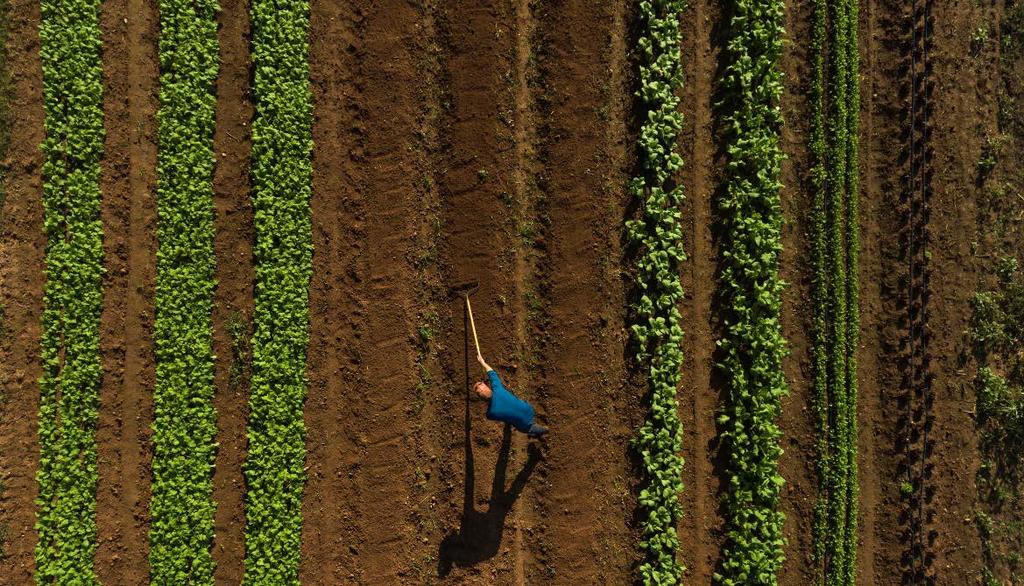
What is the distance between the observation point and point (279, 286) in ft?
30.9

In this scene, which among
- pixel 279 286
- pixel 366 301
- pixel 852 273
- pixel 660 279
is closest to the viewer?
pixel 279 286

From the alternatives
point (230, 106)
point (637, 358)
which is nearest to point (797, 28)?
point (637, 358)

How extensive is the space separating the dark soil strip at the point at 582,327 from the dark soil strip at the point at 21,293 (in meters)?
8.12

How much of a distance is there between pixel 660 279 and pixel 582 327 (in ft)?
5.06

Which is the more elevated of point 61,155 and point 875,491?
point 61,155

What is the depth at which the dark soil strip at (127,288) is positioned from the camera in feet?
29.9

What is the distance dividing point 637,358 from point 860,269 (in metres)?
4.38

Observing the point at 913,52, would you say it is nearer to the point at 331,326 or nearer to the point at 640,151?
the point at 640,151

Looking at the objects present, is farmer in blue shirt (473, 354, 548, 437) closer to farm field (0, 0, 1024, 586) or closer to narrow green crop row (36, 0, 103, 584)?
farm field (0, 0, 1024, 586)

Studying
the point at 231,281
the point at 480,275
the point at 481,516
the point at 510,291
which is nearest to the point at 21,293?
the point at 231,281

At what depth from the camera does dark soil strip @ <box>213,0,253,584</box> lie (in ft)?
30.5

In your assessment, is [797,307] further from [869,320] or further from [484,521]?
[484,521]

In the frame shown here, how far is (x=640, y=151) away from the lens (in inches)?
386

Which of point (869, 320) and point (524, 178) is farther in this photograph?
point (869, 320)
